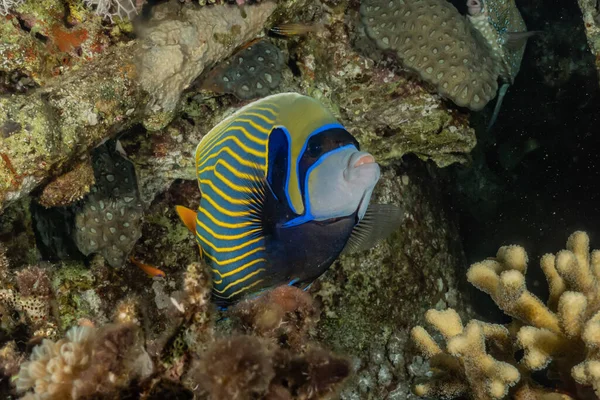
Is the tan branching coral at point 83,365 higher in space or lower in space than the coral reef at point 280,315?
higher

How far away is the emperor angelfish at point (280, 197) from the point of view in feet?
5.90

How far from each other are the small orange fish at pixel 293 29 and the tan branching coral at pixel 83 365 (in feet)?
8.99

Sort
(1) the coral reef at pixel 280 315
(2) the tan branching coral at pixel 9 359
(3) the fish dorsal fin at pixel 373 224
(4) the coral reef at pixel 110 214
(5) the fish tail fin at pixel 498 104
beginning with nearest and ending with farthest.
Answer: (2) the tan branching coral at pixel 9 359 → (1) the coral reef at pixel 280 315 → (3) the fish dorsal fin at pixel 373 224 → (4) the coral reef at pixel 110 214 → (5) the fish tail fin at pixel 498 104

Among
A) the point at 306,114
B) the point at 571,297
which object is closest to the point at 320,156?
the point at 306,114

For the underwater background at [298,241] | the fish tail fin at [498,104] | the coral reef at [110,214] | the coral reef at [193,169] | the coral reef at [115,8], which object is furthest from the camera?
the fish tail fin at [498,104]

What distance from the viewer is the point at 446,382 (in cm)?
275

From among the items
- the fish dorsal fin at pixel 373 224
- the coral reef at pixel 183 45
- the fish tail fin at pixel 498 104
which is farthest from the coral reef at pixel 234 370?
the fish tail fin at pixel 498 104

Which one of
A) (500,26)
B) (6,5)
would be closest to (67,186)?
(6,5)

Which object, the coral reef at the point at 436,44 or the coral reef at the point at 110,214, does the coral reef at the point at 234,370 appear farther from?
the coral reef at the point at 436,44

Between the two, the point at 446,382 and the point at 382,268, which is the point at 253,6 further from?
the point at 446,382

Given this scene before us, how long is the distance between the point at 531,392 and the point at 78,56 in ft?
10.3

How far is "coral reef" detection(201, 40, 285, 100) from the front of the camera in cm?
329

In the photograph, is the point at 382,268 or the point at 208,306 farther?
the point at 382,268

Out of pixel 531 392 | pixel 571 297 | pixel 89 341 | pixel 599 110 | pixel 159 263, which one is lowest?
pixel 599 110
